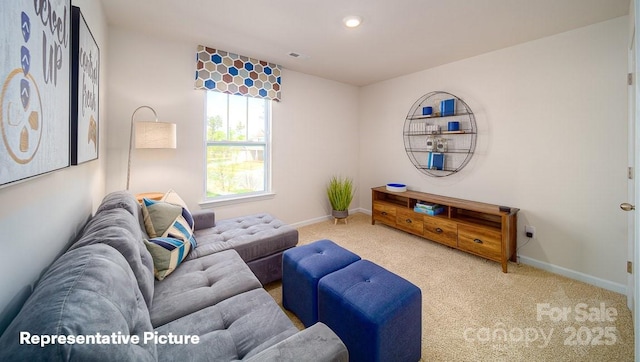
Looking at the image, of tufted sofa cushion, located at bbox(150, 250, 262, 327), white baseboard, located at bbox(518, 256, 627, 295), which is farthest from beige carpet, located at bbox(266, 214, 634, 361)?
tufted sofa cushion, located at bbox(150, 250, 262, 327)

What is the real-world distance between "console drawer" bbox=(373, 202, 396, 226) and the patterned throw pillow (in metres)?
2.76

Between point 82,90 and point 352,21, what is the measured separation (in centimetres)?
211

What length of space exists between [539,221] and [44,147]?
3.90 meters

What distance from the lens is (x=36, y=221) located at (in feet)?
3.09

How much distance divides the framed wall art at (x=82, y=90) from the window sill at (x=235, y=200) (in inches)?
60.2

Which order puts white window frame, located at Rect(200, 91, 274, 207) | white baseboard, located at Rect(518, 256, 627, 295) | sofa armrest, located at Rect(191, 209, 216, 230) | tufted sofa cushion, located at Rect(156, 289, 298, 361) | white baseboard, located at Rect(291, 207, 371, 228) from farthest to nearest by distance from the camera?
white baseboard, located at Rect(291, 207, 371, 228) → white window frame, located at Rect(200, 91, 274, 207) → sofa armrest, located at Rect(191, 209, 216, 230) → white baseboard, located at Rect(518, 256, 627, 295) → tufted sofa cushion, located at Rect(156, 289, 298, 361)

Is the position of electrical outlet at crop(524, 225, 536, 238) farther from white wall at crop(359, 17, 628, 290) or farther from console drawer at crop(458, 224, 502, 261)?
console drawer at crop(458, 224, 502, 261)

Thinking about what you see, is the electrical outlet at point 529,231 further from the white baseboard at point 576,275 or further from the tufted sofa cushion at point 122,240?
the tufted sofa cushion at point 122,240

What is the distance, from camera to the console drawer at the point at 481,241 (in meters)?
2.65

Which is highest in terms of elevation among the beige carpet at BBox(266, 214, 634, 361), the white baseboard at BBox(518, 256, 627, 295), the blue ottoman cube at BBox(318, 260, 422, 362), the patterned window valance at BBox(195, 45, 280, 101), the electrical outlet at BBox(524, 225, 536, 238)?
the patterned window valance at BBox(195, 45, 280, 101)

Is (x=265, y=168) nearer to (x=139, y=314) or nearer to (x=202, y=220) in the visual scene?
(x=202, y=220)

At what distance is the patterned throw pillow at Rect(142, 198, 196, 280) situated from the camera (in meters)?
1.58

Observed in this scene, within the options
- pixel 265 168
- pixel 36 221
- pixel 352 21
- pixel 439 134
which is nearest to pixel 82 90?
pixel 36 221

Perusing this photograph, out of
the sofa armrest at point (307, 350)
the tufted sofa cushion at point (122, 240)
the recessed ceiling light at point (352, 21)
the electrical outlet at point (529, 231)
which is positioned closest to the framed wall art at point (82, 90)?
the tufted sofa cushion at point (122, 240)
